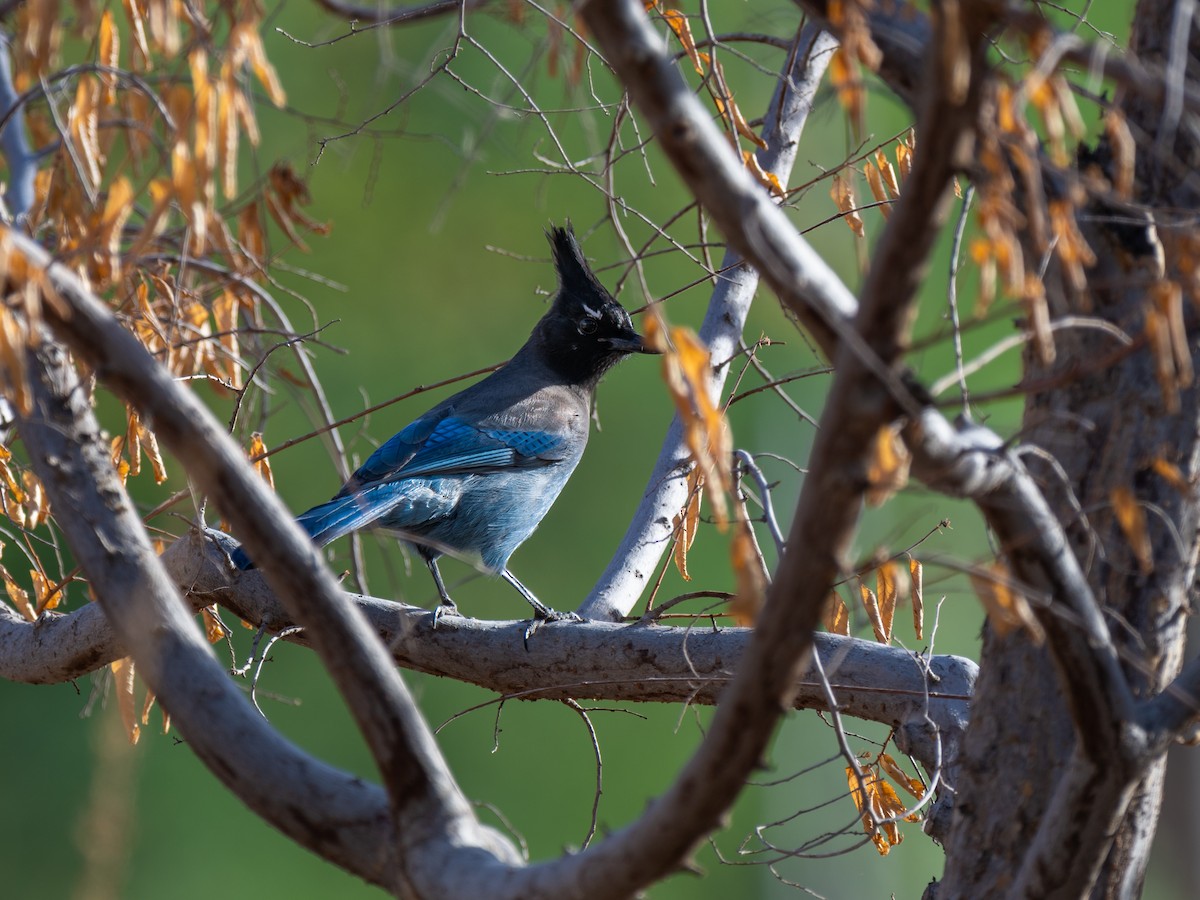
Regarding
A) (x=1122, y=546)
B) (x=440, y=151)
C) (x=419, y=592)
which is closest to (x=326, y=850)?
(x=1122, y=546)

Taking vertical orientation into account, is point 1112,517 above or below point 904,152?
below

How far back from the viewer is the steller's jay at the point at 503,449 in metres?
4.50

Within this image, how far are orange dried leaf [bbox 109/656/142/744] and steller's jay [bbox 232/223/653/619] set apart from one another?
3.18ft

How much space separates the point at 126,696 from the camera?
2.80m

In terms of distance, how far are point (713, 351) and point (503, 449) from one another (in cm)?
160

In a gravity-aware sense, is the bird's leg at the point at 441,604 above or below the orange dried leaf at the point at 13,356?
below

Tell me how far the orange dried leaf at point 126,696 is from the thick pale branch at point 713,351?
3.69 ft

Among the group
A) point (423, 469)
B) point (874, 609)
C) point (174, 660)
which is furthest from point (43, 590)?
point (874, 609)

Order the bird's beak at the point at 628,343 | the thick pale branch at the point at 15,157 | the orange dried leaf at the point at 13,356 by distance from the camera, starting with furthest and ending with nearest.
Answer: the bird's beak at the point at 628,343 < the thick pale branch at the point at 15,157 < the orange dried leaf at the point at 13,356

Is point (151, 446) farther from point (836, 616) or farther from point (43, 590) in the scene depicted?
point (836, 616)

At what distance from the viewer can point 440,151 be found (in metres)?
11.7

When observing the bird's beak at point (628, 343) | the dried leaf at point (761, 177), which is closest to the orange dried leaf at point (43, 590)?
the dried leaf at point (761, 177)

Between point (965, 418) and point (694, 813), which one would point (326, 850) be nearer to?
point (694, 813)

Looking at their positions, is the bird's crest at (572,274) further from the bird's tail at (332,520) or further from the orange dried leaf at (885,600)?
the orange dried leaf at (885,600)
